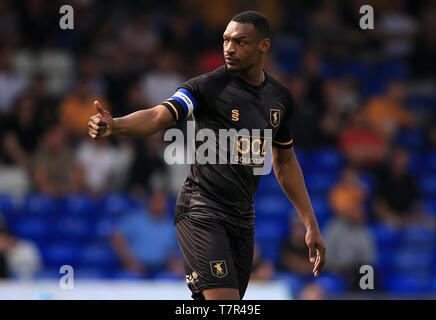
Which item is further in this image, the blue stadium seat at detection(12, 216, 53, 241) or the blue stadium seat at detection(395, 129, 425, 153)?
the blue stadium seat at detection(395, 129, 425, 153)

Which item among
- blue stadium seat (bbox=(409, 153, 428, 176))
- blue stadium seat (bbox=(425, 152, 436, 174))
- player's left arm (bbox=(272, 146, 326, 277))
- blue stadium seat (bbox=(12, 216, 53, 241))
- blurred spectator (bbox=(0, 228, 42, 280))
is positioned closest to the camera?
player's left arm (bbox=(272, 146, 326, 277))

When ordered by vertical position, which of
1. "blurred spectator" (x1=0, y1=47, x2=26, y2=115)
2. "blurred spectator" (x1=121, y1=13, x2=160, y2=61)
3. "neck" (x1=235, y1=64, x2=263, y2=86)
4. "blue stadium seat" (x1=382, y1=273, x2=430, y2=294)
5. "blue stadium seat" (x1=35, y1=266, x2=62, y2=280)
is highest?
"blurred spectator" (x1=121, y1=13, x2=160, y2=61)

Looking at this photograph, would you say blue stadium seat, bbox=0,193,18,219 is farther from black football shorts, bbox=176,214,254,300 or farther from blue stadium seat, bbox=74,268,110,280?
black football shorts, bbox=176,214,254,300

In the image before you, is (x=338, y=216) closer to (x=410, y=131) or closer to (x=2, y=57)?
(x=410, y=131)

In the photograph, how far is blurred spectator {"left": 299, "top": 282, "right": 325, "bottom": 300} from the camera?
8172 mm

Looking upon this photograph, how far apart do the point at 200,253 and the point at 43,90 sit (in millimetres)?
6794

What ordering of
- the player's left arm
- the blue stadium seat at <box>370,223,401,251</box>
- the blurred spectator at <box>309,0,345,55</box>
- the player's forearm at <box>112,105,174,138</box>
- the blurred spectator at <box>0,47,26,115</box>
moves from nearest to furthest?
the player's forearm at <box>112,105,174,138</box>
the player's left arm
the blue stadium seat at <box>370,223,401,251</box>
the blurred spectator at <box>0,47,26,115</box>
the blurred spectator at <box>309,0,345,55</box>

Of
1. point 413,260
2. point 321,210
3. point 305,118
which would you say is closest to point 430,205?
point 413,260

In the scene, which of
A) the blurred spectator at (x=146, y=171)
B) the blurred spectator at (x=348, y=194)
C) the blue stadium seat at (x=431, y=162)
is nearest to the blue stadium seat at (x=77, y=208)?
the blurred spectator at (x=146, y=171)

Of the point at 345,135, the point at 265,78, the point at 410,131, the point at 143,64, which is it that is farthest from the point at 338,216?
the point at 265,78

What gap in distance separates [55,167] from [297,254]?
11.3 ft

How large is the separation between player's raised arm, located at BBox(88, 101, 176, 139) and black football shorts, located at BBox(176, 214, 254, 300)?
0.68m

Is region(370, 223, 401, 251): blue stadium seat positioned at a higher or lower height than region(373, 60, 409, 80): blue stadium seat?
lower

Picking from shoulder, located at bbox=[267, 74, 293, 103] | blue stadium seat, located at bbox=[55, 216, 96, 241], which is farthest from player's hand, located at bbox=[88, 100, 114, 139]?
blue stadium seat, located at bbox=[55, 216, 96, 241]
